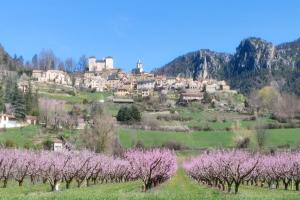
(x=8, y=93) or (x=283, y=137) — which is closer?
(x=283, y=137)

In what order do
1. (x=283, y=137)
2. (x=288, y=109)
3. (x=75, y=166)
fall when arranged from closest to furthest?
(x=75, y=166) → (x=283, y=137) → (x=288, y=109)

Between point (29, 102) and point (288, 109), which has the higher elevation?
point (29, 102)

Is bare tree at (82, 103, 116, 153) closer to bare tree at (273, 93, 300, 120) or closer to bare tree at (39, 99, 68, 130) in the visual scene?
bare tree at (39, 99, 68, 130)

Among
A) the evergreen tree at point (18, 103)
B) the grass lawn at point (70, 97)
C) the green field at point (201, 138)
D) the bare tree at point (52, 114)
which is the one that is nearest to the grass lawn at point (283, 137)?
the green field at point (201, 138)

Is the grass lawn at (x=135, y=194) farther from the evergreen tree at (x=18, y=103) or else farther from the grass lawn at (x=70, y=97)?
the grass lawn at (x=70, y=97)

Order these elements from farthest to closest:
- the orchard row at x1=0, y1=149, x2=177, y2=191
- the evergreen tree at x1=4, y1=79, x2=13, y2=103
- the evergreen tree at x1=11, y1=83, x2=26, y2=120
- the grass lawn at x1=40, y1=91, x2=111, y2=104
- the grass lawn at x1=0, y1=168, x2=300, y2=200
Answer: the grass lawn at x1=40, y1=91, x2=111, y2=104
the evergreen tree at x1=4, y1=79, x2=13, y2=103
the evergreen tree at x1=11, y1=83, x2=26, y2=120
the orchard row at x1=0, y1=149, x2=177, y2=191
the grass lawn at x1=0, y1=168, x2=300, y2=200

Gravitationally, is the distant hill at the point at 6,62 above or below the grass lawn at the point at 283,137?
above

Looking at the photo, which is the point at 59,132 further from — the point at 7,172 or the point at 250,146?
the point at 7,172

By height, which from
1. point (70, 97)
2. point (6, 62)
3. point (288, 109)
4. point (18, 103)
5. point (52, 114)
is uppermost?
point (6, 62)

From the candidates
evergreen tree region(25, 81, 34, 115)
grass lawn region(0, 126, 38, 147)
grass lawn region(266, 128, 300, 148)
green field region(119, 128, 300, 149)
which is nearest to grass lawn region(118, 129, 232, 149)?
green field region(119, 128, 300, 149)

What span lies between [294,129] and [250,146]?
48.4ft

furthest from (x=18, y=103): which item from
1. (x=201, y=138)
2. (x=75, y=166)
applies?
(x=75, y=166)

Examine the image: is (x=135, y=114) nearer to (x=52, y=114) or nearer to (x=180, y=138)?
(x=52, y=114)

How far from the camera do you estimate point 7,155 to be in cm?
4759
